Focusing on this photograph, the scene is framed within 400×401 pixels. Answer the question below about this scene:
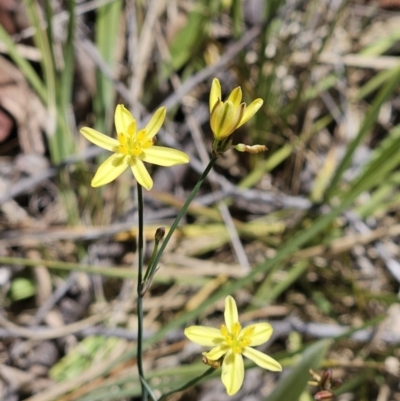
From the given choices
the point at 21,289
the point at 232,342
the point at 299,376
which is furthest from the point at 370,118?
the point at 21,289

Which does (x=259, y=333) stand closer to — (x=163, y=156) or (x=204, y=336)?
(x=204, y=336)

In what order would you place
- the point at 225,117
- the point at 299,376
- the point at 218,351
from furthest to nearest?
the point at 299,376, the point at 218,351, the point at 225,117

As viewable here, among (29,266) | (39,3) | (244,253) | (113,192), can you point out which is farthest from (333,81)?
(29,266)

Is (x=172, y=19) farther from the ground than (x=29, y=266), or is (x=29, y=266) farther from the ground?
(x=172, y=19)

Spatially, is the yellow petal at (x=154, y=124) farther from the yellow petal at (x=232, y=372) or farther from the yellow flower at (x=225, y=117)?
the yellow petal at (x=232, y=372)

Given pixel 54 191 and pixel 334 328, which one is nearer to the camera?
pixel 334 328

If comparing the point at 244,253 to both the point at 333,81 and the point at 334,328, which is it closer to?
the point at 334,328
